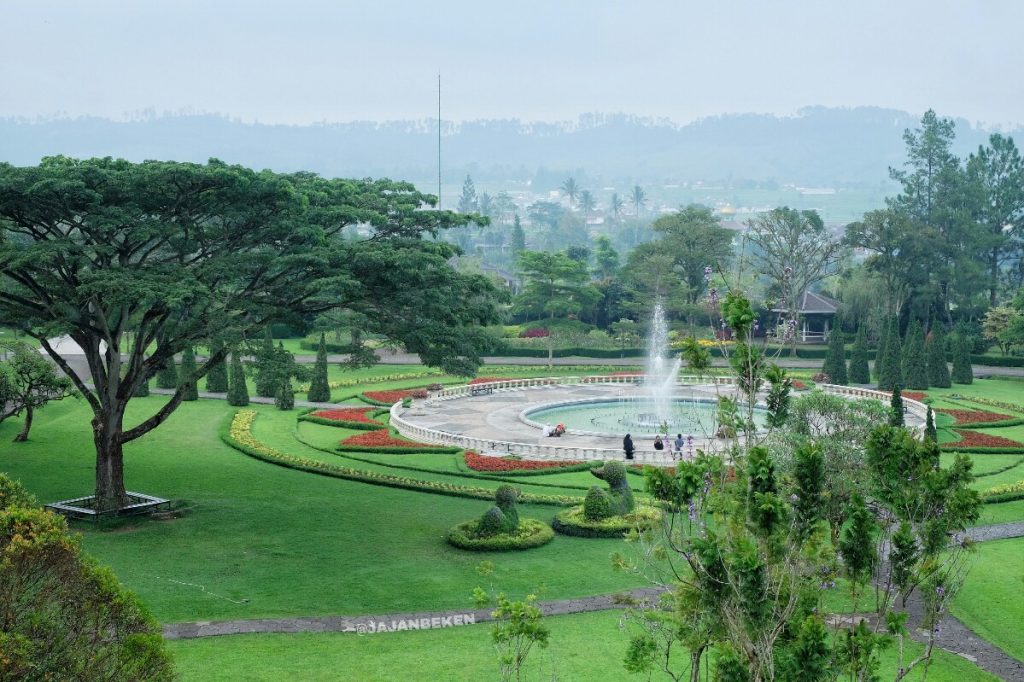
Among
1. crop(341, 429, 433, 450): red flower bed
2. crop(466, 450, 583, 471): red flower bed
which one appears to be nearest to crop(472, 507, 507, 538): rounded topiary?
crop(466, 450, 583, 471): red flower bed

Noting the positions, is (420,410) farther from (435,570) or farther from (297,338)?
(297,338)

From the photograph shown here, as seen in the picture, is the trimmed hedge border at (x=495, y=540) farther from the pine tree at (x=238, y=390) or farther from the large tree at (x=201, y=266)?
the pine tree at (x=238, y=390)

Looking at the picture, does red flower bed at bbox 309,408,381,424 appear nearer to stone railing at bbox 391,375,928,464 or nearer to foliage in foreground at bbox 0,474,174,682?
stone railing at bbox 391,375,928,464

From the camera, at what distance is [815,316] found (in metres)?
94.5

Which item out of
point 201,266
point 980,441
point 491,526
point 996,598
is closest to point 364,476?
point 491,526

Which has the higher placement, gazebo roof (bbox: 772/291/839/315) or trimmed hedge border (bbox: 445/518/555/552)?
gazebo roof (bbox: 772/291/839/315)

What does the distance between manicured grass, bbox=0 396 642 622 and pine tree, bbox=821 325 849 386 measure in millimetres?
33724

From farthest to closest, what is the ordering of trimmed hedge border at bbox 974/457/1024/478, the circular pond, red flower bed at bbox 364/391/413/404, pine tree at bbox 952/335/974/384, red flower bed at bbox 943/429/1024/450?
1. pine tree at bbox 952/335/974/384
2. red flower bed at bbox 364/391/413/404
3. the circular pond
4. red flower bed at bbox 943/429/1024/450
5. trimmed hedge border at bbox 974/457/1024/478

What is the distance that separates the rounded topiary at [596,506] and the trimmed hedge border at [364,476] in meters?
2.82

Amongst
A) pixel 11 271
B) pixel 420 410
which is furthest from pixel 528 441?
pixel 11 271

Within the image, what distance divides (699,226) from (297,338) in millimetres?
34292

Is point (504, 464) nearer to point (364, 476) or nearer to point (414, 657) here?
point (364, 476)

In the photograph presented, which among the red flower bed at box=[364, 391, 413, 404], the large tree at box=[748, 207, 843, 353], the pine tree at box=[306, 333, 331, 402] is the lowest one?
the red flower bed at box=[364, 391, 413, 404]

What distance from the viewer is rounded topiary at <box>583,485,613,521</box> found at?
30.9 metres
